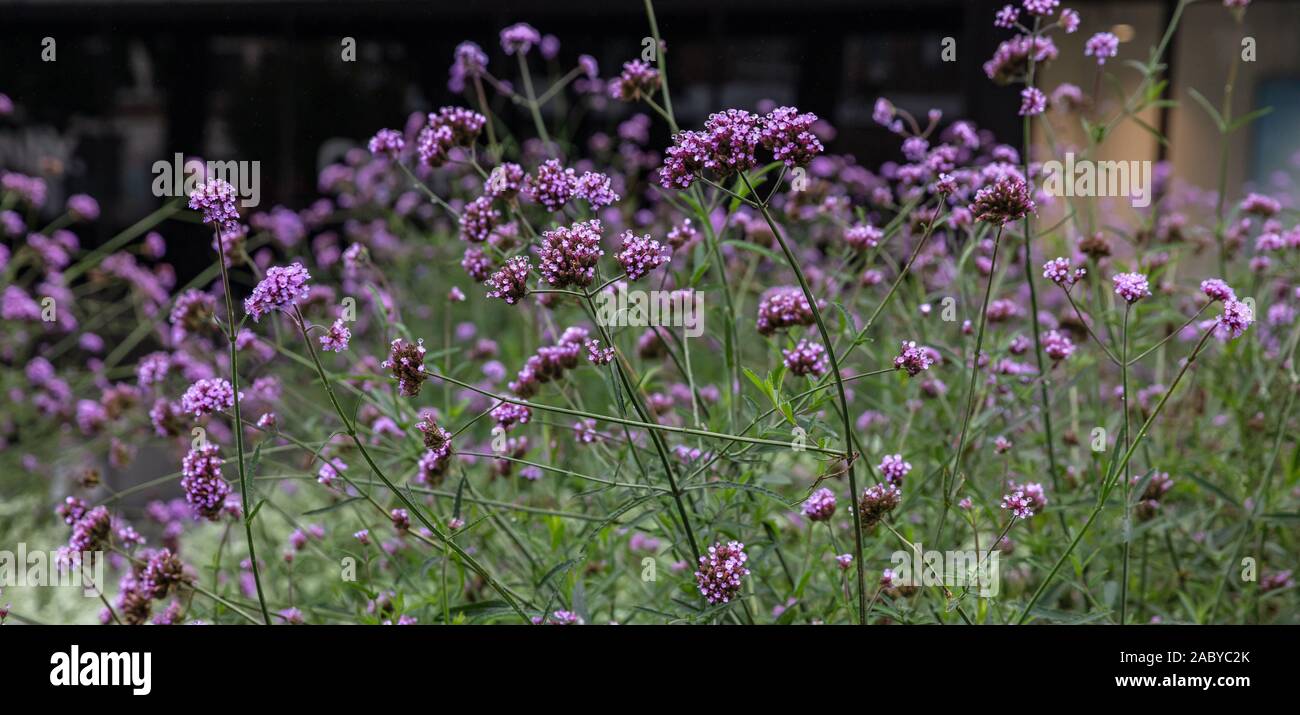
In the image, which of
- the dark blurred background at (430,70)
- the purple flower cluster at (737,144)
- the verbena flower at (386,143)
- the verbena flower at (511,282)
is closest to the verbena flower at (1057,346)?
the purple flower cluster at (737,144)

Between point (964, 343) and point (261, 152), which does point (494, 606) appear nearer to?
point (964, 343)

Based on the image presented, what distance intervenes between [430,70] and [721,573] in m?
3.84

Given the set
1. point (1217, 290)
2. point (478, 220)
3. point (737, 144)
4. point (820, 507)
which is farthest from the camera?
point (478, 220)

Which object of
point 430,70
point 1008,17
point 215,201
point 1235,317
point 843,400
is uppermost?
point 430,70

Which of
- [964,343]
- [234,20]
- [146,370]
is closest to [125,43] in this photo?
[234,20]

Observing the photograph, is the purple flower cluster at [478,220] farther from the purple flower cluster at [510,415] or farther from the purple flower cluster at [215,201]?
the purple flower cluster at [215,201]

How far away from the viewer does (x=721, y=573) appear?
1.43 m

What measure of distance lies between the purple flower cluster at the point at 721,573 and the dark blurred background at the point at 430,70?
195cm

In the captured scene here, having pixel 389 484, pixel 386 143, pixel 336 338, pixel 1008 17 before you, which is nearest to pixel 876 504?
pixel 389 484

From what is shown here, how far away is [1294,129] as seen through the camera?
5715mm

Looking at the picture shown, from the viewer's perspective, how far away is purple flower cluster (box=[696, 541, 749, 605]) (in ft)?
4.69

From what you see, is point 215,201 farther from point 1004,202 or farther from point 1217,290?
point 1217,290

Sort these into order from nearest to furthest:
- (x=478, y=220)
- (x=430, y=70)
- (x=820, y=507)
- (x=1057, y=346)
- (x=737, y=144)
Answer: (x=737, y=144) < (x=820, y=507) < (x=478, y=220) < (x=1057, y=346) < (x=430, y=70)
